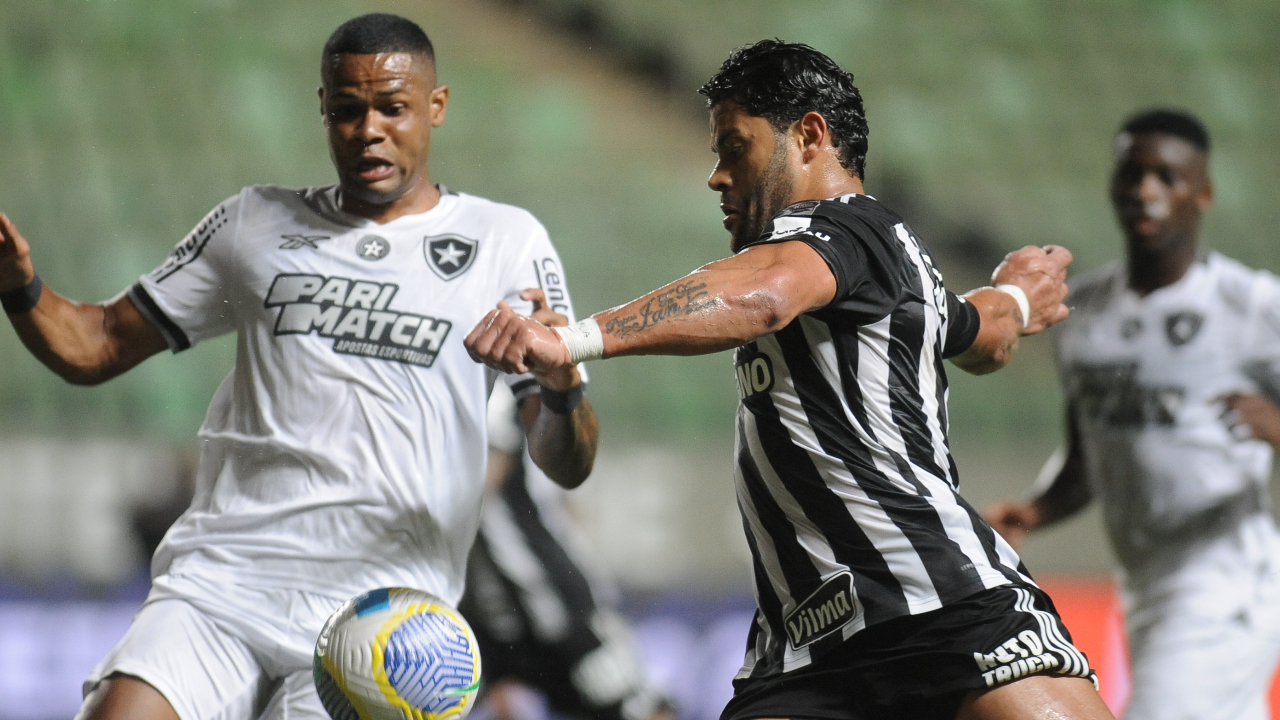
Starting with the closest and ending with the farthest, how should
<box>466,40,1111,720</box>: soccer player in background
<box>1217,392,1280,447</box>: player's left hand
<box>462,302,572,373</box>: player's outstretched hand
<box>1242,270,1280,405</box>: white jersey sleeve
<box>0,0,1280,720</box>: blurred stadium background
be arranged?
<box>462,302,572,373</box>: player's outstretched hand → <box>466,40,1111,720</box>: soccer player in background → <box>1217,392,1280,447</box>: player's left hand → <box>1242,270,1280,405</box>: white jersey sleeve → <box>0,0,1280,720</box>: blurred stadium background

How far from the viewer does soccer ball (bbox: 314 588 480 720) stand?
9.01 ft

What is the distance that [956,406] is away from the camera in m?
7.13

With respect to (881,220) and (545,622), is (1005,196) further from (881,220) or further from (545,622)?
(881,220)

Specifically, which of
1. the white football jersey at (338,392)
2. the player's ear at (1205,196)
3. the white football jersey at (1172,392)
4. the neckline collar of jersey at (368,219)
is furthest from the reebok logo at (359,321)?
the player's ear at (1205,196)

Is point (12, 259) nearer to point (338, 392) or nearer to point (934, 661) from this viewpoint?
point (338, 392)

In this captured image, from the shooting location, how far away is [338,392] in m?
3.16

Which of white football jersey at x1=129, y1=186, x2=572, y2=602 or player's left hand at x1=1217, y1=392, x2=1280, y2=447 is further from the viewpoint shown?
player's left hand at x1=1217, y1=392, x2=1280, y2=447

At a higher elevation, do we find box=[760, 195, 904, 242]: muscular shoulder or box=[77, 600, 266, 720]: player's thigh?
box=[760, 195, 904, 242]: muscular shoulder

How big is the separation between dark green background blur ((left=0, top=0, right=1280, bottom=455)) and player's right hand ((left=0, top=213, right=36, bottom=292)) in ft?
9.83

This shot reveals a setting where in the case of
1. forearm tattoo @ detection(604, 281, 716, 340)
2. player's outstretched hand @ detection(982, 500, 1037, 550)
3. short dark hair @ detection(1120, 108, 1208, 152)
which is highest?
short dark hair @ detection(1120, 108, 1208, 152)

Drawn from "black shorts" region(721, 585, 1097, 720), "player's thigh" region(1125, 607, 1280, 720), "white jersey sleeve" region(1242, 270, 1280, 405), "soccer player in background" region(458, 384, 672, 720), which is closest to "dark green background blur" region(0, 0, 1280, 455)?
"soccer player in background" region(458, 384, 672, 720)

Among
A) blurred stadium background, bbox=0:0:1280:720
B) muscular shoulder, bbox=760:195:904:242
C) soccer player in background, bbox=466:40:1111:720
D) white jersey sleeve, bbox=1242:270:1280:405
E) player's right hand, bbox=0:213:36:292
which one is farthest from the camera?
blurred stadium background, bbox=0:0:1280:720

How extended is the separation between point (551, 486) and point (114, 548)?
1910mm

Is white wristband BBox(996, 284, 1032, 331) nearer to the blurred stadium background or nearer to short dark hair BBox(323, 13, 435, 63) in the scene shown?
short dark hair BBox(323, 13, 435, 63)
